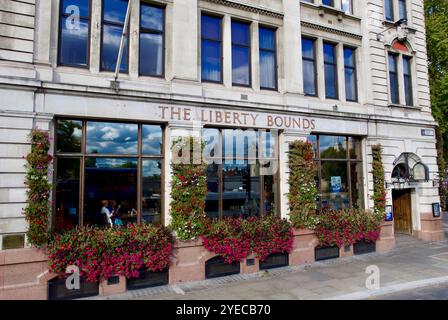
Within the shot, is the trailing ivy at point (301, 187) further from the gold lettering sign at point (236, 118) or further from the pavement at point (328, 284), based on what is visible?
the pavement at point (328, 284)

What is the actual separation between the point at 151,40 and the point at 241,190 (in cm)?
625

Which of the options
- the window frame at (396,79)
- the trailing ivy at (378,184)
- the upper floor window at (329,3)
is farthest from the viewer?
the window frame at (396,79)

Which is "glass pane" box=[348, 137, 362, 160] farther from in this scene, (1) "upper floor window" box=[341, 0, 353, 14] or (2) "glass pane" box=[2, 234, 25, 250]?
(2) "glass pane" box=[2, 234, 25, 250]

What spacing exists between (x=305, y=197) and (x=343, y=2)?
31.9ft

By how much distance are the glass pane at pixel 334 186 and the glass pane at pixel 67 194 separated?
955cm

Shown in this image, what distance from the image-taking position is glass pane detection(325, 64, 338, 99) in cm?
1429

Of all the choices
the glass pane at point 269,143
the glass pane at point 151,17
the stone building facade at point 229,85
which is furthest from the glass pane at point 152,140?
the glass pane at point 269,143

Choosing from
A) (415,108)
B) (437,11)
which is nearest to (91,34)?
(415,108)

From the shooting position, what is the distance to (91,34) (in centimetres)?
1002

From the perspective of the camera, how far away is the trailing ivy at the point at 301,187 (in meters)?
12.1

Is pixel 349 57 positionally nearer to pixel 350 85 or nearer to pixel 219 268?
pixel 350 85

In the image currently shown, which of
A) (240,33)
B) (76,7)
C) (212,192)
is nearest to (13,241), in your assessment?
(212,192)
